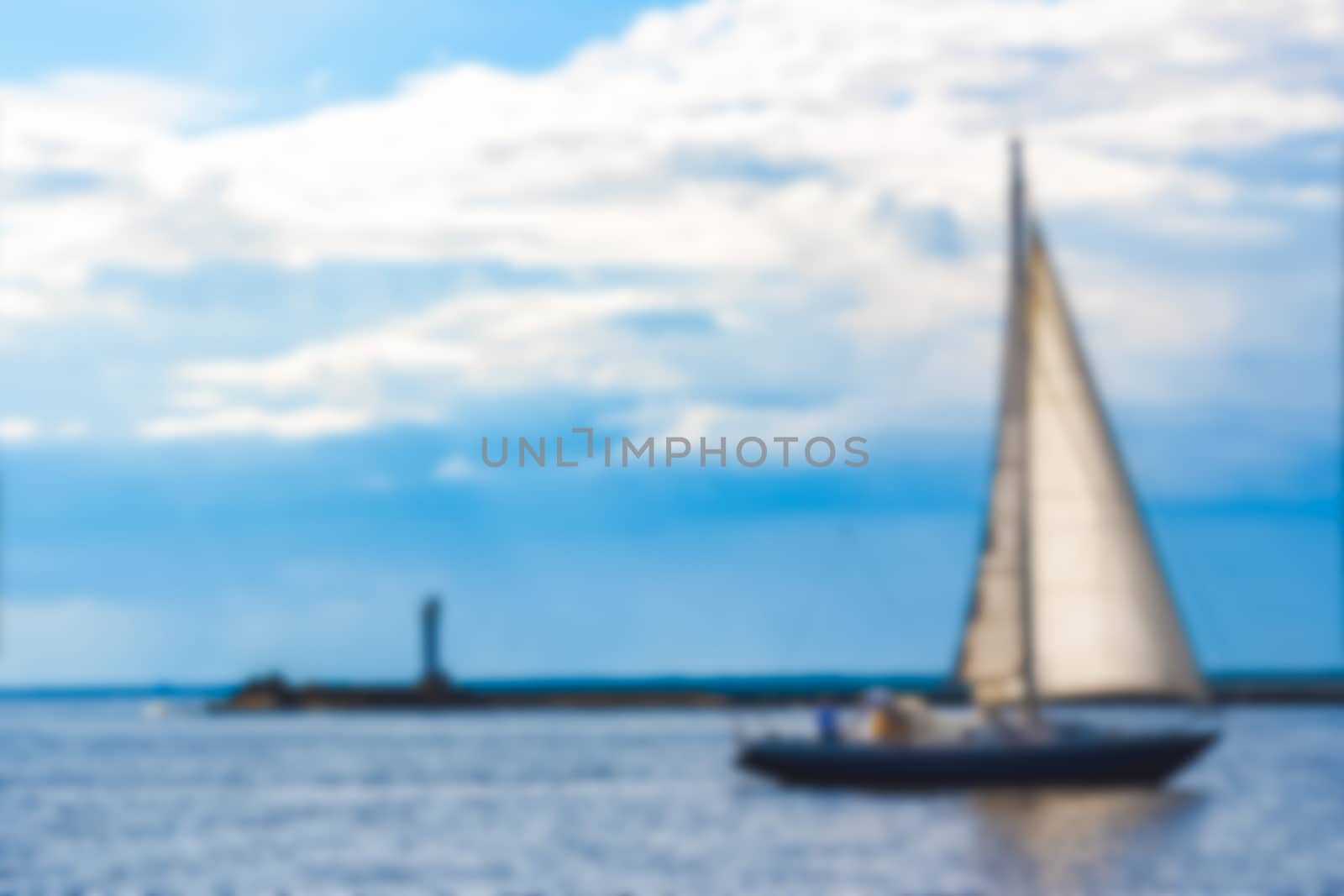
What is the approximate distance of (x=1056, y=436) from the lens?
5444 centimetres

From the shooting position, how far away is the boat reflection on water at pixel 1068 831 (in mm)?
39031

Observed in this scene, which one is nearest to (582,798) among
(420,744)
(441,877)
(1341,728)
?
(441,877)

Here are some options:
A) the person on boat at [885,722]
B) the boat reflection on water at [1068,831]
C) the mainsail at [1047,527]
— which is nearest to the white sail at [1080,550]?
the mainsail at [1047,527]

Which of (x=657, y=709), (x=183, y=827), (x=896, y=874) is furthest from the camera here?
(x=657, y=709)

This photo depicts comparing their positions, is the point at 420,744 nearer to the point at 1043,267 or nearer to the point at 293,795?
the point at 293,795

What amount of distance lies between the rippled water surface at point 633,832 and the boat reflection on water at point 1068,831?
12 centimetres

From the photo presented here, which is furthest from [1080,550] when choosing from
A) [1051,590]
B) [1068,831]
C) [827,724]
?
[1068,831]

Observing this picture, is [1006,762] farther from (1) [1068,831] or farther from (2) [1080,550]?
(1) [1068,831]

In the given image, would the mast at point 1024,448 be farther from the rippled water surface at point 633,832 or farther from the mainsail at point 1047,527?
the rippled water surface at point 633,832

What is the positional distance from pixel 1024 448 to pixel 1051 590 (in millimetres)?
3365

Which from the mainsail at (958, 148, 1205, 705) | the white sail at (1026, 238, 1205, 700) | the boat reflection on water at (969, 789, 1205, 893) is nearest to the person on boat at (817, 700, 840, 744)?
the mainsail at (958, 148, 1205, 705)

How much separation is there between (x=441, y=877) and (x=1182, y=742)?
21535mm

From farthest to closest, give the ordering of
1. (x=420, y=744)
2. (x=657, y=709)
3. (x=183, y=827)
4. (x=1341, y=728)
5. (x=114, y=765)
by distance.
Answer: (x=657, y=709) < (x=1341, y=728) < (x=420, y=744) < (x=114, y=765) < (x=183, y=827)

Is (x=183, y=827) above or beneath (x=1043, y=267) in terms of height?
beneath
